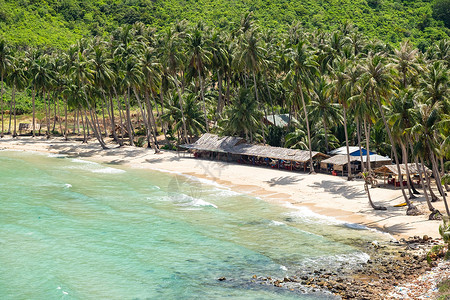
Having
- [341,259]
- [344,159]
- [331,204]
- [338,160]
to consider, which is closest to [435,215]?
[331,204]

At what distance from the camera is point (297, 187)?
52.8 meters

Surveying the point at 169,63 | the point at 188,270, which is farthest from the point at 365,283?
the point at 169,63

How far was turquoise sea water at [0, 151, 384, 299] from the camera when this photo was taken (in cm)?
3077

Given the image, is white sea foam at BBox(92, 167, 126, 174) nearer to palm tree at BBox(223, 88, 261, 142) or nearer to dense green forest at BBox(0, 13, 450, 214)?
dense green forest at BBox(0, 13, 450, 214)

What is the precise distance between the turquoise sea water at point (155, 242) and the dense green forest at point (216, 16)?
73651mm

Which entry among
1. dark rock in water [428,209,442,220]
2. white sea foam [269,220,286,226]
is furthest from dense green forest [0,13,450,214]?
white sea foam [269,220,286,226]

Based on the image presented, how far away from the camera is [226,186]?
56375 millimetres

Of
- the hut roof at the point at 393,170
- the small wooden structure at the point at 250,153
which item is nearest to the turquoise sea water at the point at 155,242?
the small wooden structure at the point at 250,153

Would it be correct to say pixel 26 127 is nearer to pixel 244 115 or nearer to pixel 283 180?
pixel 244 115

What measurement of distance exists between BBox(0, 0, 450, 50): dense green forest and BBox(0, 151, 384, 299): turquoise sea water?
73.7 meters

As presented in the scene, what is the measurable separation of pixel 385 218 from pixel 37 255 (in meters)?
27.4

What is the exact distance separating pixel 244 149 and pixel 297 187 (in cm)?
1310

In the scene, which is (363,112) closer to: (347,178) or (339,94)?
(339,94)

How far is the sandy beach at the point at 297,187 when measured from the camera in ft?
132
